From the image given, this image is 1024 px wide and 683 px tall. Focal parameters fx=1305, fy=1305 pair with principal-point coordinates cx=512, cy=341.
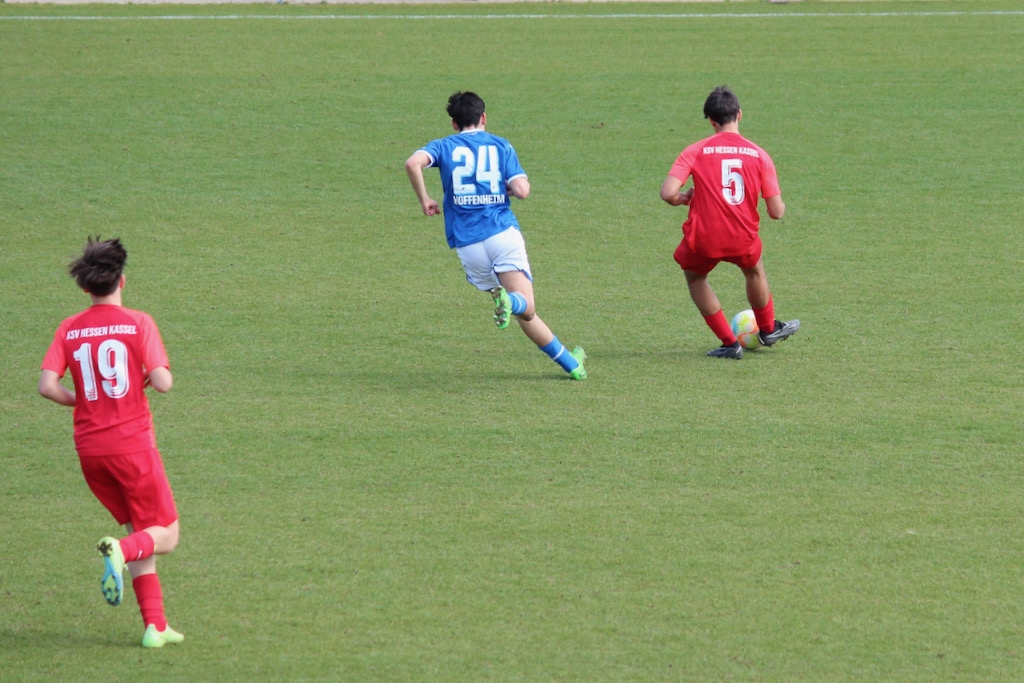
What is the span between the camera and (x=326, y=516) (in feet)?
20.3

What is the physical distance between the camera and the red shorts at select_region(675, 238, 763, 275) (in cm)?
834

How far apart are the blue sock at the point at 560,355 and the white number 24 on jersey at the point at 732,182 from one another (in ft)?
4.59

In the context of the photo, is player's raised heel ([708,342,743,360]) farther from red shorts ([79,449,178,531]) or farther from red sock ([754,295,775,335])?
red shorts ([79,449,178,531])

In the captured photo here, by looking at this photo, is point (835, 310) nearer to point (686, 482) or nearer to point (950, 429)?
point (950, 429)

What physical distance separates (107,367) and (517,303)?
3403 mm

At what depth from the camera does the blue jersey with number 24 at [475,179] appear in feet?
26.0

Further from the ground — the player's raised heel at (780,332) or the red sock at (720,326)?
the red sock at (720,326)

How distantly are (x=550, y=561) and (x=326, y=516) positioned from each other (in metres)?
1.17

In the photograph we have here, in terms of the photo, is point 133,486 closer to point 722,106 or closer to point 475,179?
point 475,179

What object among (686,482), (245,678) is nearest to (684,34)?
(686,482)

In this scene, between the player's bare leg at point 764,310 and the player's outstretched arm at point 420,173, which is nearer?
the player's outstretched arm at point 420,173

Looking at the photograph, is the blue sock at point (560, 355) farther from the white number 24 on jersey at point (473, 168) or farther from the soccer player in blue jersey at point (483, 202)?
the white number 24 on jersey at point (473, 168)

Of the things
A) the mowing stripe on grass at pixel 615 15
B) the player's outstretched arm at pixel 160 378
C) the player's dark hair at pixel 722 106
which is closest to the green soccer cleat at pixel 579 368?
the player's dark hair at pixel 722 106

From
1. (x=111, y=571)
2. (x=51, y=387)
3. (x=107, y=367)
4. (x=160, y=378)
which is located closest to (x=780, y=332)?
(x=160, y=378)
